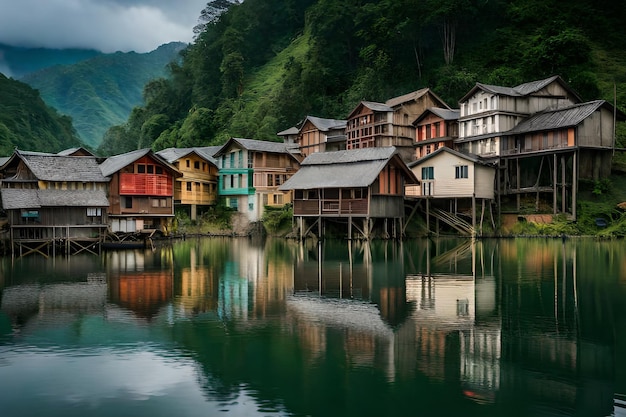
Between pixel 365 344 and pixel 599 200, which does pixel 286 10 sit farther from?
pixel 365 344

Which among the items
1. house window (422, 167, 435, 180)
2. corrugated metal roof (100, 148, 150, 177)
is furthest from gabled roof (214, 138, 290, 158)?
house window (422, 167, 435, 180)

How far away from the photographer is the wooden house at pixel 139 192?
51.1 meters

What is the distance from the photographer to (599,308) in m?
19.8

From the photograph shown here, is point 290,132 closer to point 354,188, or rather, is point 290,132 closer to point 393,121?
point 393,121

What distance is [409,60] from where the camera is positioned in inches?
3093

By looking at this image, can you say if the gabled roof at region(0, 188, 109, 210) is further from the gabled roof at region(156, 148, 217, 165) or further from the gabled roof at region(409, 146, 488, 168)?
the gabled roof at region(409, 146, 488, 168)

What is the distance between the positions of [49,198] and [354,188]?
80.3 feet

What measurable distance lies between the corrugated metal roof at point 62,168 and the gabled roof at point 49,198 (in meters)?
2.08

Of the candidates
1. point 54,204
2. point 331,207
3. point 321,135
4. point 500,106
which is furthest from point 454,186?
point 54,204

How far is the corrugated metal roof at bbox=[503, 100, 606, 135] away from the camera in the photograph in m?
47.0

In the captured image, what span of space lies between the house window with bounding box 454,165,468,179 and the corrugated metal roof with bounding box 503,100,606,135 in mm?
5167

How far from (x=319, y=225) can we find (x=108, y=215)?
18364mm

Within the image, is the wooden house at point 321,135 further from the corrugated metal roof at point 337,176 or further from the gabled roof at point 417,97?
the corrugated metal roof at point 337,176

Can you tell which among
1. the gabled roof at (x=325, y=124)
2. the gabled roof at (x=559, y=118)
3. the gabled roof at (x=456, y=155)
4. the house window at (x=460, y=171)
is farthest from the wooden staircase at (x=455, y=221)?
the gabled roof at (x=325, y=124)
